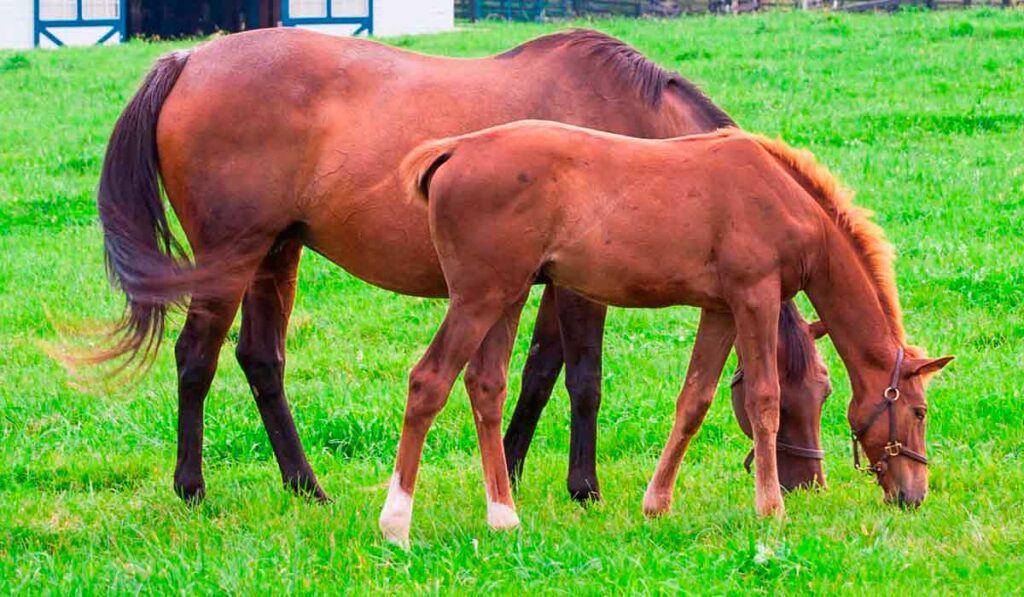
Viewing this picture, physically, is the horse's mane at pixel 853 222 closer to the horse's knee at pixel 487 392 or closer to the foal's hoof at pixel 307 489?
the horse's knee at pixel 487 392

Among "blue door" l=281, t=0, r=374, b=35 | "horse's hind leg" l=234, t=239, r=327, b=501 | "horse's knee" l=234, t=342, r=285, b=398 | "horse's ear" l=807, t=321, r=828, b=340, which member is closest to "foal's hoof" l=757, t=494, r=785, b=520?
"horse's ear" l=807, t=321, r=828, b=340

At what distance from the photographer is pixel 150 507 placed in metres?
5.91

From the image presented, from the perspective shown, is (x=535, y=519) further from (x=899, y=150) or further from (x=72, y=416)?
(x=899, y=150)

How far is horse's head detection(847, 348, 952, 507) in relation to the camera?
527 cm

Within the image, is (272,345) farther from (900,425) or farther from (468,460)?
(900,425)

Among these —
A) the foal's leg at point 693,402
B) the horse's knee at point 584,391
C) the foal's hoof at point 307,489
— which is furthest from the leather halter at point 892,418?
the foal's hoof at point 307,489

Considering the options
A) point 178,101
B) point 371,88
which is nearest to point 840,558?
point 371,88

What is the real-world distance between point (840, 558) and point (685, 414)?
1.02 m

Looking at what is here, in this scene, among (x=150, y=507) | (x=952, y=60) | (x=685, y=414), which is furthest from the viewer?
(x=952, y=60)

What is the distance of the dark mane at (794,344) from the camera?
5.73m

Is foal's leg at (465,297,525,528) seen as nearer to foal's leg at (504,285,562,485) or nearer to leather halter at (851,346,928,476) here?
foal's leg at (504,285,562,485)

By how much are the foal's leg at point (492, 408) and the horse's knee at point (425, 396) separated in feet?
1.05

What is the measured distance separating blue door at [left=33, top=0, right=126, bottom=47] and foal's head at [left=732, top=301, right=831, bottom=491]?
26392mm

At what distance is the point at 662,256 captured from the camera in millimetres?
5086
